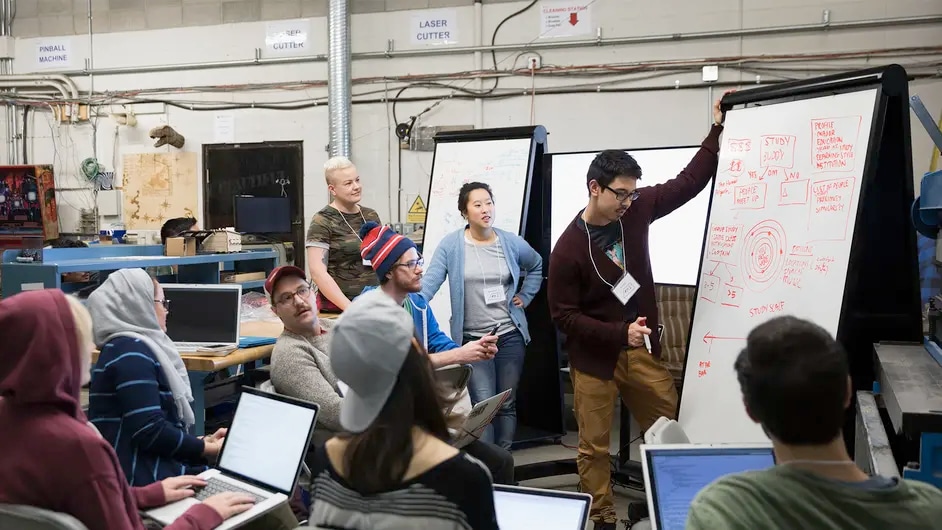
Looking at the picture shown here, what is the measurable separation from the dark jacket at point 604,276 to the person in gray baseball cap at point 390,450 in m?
1.54

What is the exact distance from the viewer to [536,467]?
3607 mm

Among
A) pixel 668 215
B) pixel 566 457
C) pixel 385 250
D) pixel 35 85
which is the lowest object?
pixel 566 457

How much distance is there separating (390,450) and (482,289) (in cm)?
225

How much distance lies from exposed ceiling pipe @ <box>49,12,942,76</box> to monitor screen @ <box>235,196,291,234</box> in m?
1.36

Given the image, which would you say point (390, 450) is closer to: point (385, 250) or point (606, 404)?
point (385, 250)

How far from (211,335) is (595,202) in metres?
1.78

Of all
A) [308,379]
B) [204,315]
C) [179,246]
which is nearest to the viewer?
[308,379]

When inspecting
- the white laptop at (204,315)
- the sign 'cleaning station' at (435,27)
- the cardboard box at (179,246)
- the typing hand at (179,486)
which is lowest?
the typing hand at (179,486)

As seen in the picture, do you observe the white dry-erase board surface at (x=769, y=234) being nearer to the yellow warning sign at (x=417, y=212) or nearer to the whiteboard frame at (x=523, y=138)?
the whiteboard frame at (x=523, y=138)

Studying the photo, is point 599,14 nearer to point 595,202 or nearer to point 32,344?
point 595,202

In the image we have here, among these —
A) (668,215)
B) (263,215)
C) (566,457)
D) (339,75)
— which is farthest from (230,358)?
(339,75)

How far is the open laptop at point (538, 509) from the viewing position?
6.37 ft

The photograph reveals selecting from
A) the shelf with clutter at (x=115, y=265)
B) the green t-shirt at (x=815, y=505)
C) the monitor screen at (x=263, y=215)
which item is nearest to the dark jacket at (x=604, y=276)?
the green t-shirt at (x=815, y=505)

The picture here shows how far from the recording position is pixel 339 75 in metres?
6.66
